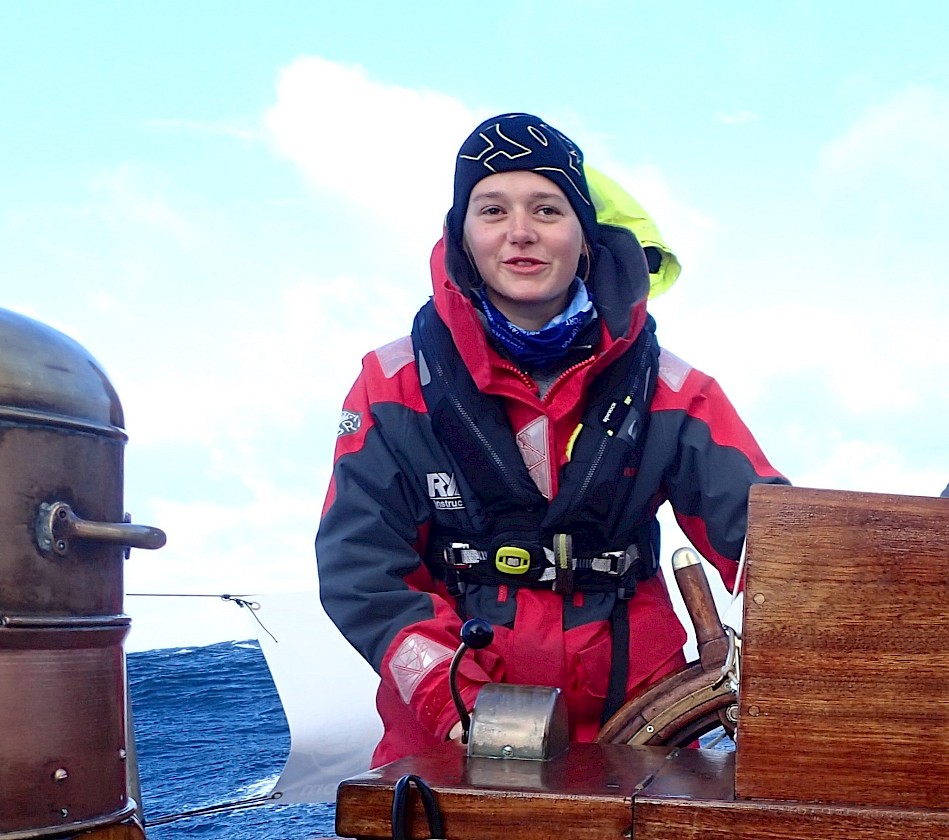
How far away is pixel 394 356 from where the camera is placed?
8.83 feet

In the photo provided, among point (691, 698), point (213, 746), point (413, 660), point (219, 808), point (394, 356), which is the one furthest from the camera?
point (213, 746)

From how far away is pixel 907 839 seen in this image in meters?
1.25

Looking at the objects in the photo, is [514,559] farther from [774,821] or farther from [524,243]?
[774,821]

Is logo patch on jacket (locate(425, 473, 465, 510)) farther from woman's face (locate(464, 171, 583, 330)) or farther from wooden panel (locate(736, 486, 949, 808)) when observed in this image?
wooden panel (locate(736, 486, 949, 808))

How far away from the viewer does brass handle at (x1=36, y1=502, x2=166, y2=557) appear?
177cm

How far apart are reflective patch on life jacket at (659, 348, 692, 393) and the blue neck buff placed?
22cm

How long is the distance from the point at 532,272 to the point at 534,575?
67cm

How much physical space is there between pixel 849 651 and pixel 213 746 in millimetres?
5851

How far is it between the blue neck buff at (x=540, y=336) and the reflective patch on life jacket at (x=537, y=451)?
0.14m

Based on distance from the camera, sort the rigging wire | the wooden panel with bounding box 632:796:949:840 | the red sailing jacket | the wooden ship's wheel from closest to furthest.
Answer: the wooden panel with bounding box 632:796:949:840, the wooden ship's wheel, the red sailing jacket, the rigging wire

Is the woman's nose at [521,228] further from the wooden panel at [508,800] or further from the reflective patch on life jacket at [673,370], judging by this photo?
→ the wooden panel at [508,800]

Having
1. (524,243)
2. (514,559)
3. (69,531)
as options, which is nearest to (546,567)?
(514,559)

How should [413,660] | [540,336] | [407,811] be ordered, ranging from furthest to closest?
[540,336], [413,660], [407,811]

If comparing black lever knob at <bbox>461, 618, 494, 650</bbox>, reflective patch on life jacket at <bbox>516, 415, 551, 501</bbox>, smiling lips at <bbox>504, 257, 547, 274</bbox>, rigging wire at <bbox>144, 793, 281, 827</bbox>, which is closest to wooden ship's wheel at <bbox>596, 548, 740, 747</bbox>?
reflective patch on life jacket at <bbox>516, 415, 551, 501</bbox>
